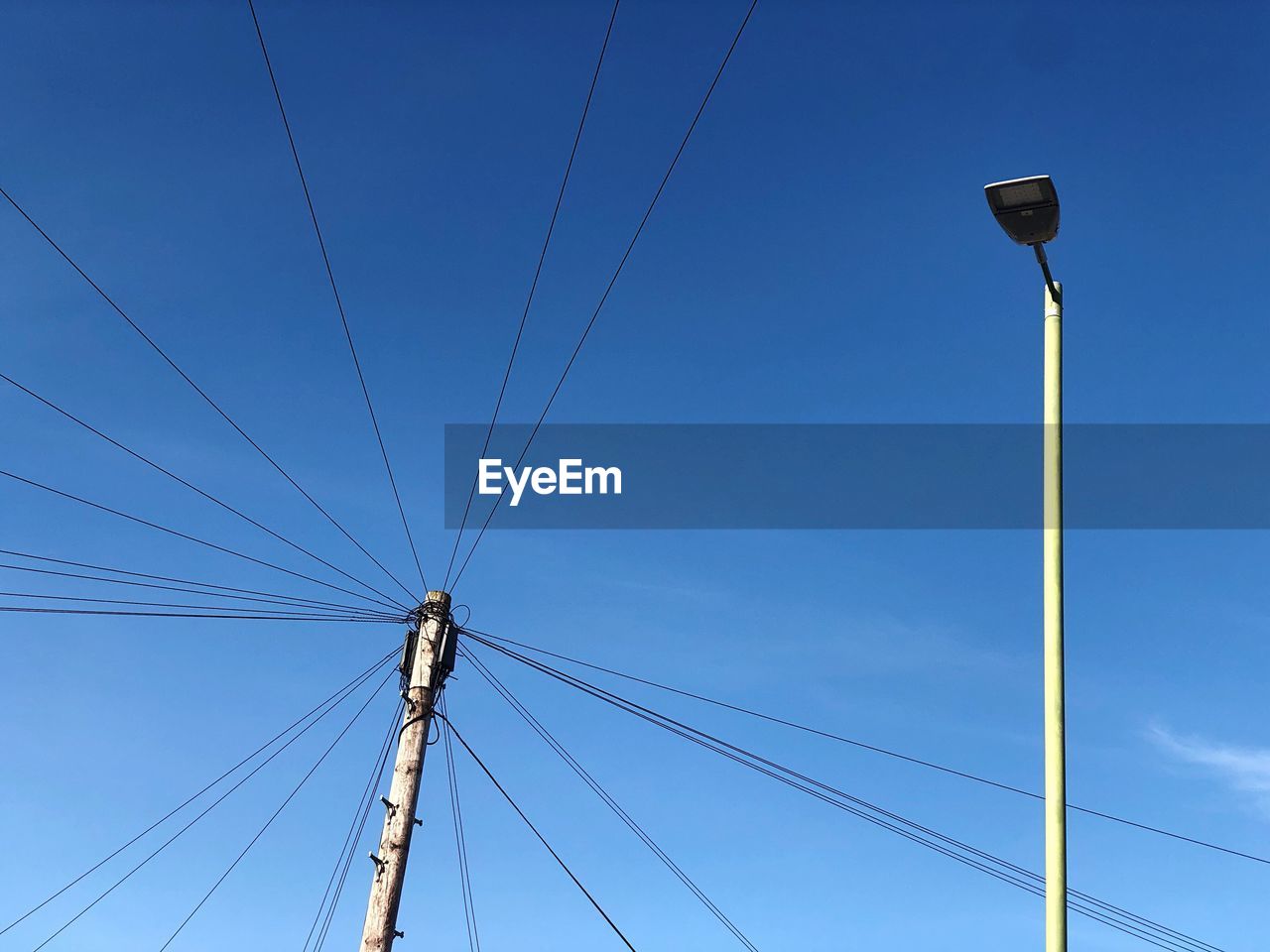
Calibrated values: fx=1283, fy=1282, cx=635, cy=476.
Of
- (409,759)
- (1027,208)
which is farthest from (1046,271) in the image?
(409,759)

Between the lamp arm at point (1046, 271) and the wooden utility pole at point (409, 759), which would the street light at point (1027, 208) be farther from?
the wooden utility pole at point (409, 759)

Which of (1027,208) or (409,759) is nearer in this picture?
(1027,208)

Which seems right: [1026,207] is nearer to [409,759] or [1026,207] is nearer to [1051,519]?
[1051,519]

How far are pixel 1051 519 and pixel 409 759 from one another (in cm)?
728

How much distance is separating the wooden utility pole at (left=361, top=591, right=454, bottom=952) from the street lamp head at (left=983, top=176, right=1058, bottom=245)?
7.68m

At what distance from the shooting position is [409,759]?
41.8 feet

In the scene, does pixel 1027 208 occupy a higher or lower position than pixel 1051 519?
higher

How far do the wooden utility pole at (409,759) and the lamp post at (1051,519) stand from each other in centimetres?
681

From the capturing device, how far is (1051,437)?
8078 mm

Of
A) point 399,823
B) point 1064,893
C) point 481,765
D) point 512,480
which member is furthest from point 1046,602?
point 512,480

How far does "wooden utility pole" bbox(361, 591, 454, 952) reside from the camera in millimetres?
11922

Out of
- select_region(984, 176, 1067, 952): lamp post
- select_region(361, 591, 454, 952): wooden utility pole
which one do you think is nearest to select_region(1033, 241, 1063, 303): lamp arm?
select_region(984, 176, 1067, 952): lamp post

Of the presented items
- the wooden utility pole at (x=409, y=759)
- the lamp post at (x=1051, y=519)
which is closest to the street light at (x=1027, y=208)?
the lamp post at (x=1051, y=519)

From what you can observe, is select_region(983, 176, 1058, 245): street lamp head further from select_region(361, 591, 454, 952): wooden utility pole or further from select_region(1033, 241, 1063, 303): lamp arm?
select_region(361, 591, 454, 952): wooden utility pole
